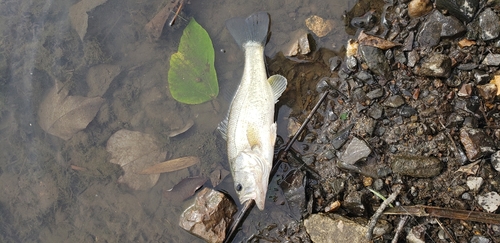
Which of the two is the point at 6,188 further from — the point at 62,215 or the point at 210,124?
the point at 210,124

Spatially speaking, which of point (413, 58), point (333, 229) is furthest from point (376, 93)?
point (333, 229)

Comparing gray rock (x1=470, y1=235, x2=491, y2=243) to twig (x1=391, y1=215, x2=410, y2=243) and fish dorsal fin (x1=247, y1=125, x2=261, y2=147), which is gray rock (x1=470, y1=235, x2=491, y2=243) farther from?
fish dorsal fin (x1=247, y1=125, x2=261, y2=147)

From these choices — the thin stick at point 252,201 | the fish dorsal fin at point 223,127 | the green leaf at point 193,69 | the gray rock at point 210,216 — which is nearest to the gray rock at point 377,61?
the thin stick at point 252,201

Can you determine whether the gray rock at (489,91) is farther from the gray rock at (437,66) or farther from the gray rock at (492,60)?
the gray rock at (437,66)

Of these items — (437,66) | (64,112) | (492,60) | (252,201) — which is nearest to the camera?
(492,60)

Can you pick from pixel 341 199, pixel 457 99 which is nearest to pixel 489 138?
pixel 457 99

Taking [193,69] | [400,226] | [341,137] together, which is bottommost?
[400,226]

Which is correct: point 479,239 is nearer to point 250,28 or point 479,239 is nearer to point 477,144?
point 477,144

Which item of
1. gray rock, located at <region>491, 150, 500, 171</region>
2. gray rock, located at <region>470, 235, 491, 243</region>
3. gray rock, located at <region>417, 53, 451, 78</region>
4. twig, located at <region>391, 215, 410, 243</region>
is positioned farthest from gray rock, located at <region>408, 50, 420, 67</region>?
gray rock, located at <region>470, 235, 491, 243</region>
